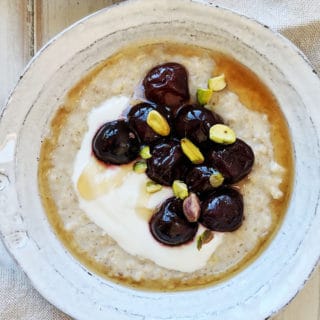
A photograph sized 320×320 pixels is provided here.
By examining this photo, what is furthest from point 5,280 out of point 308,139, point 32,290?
point 308,139

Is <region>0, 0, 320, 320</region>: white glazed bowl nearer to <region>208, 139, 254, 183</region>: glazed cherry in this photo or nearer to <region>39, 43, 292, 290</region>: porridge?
<region>39, 43, 292, 290</region>: porridge

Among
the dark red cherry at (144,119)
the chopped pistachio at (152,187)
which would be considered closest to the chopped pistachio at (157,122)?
the dark red cherry at (144,119)

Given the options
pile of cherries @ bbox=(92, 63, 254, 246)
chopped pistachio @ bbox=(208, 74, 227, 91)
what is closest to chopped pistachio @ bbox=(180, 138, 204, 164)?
pile of cherries @ bbox=(92, 63, 254, 246)

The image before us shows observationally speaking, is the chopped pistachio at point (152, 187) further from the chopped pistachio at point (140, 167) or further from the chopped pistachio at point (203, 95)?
the chopped pistachio at point (203, 95)

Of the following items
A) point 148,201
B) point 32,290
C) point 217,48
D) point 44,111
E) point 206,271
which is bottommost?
point 32,290

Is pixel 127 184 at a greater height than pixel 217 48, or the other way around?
pixel 217 48

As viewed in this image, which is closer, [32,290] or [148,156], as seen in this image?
[148,156]

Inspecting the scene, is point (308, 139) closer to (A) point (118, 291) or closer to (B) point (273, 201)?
(B) point (273, 201)
